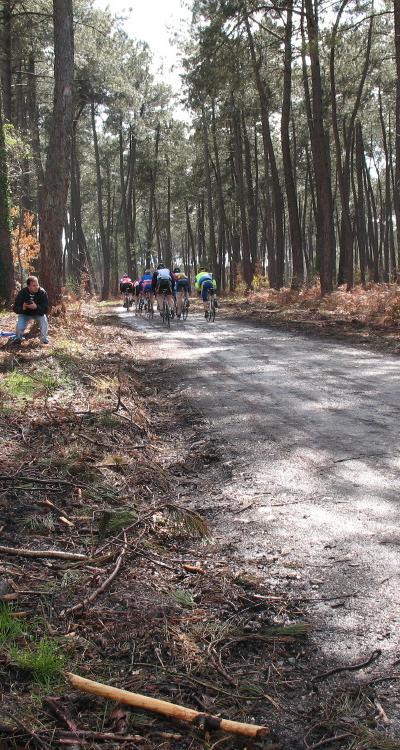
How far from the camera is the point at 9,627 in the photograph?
2.54 metres

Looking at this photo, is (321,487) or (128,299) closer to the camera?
(321,487)

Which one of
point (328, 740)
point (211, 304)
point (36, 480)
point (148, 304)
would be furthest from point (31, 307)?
point (148, 304)

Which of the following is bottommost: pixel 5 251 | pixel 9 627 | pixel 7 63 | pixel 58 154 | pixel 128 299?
pixel 9 627

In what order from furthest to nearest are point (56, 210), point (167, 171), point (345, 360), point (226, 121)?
point (167, 171), point (226, 121), point (56, 210), point (345, 360)

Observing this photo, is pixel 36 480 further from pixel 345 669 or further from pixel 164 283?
pixel 164 283

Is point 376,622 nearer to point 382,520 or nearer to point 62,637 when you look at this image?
point 382,520

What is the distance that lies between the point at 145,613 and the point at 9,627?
601 millimetres

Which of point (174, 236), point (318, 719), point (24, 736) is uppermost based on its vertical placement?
point (174, 236)

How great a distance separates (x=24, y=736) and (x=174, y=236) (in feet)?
311

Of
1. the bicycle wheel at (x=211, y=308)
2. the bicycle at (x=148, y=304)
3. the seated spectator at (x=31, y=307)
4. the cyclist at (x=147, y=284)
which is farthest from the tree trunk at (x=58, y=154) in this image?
the cyclist at (x=147, y=284)

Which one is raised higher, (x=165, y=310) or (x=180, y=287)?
(x=180, y=287)

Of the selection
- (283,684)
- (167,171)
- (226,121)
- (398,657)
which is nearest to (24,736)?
(283,684)

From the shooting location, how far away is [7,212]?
19.8 m

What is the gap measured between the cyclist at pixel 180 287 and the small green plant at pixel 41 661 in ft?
63.1
